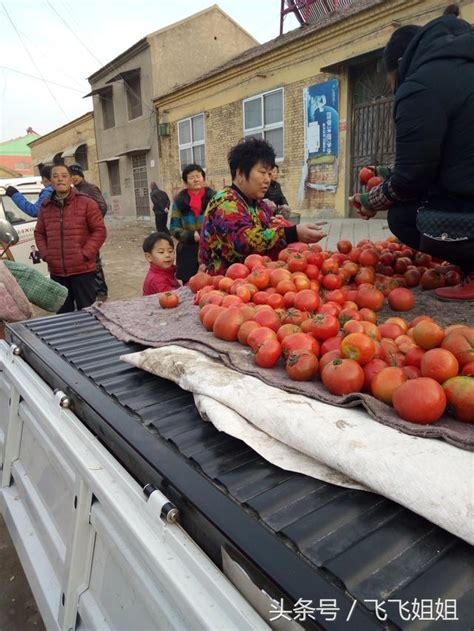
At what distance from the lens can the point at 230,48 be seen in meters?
19.9

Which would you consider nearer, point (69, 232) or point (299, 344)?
→ point (299, 344)

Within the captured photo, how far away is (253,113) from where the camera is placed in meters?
13.5

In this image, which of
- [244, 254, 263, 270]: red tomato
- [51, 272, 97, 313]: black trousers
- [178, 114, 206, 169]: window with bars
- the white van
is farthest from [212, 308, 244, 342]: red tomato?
[178, 114, 206, 169]: window with bars

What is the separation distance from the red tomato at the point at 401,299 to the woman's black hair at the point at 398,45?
4.38 feet

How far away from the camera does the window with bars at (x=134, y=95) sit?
61.6ft

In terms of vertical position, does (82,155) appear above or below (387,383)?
above

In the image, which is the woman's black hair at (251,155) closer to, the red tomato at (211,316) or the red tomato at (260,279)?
the red tomato at (260,279)

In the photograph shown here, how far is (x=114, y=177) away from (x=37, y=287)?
20.2 metres

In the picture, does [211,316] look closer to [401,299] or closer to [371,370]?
[371,370]

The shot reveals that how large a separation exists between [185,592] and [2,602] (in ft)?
5.75

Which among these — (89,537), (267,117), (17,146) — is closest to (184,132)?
(267,117)

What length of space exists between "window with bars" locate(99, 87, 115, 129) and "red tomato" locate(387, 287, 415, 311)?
21683 millimetres

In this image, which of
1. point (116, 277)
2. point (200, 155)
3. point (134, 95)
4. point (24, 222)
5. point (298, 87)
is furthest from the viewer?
point (134, 95)

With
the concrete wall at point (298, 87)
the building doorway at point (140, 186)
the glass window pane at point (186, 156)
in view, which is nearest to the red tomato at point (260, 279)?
the concrete wall at point (298, 87)
